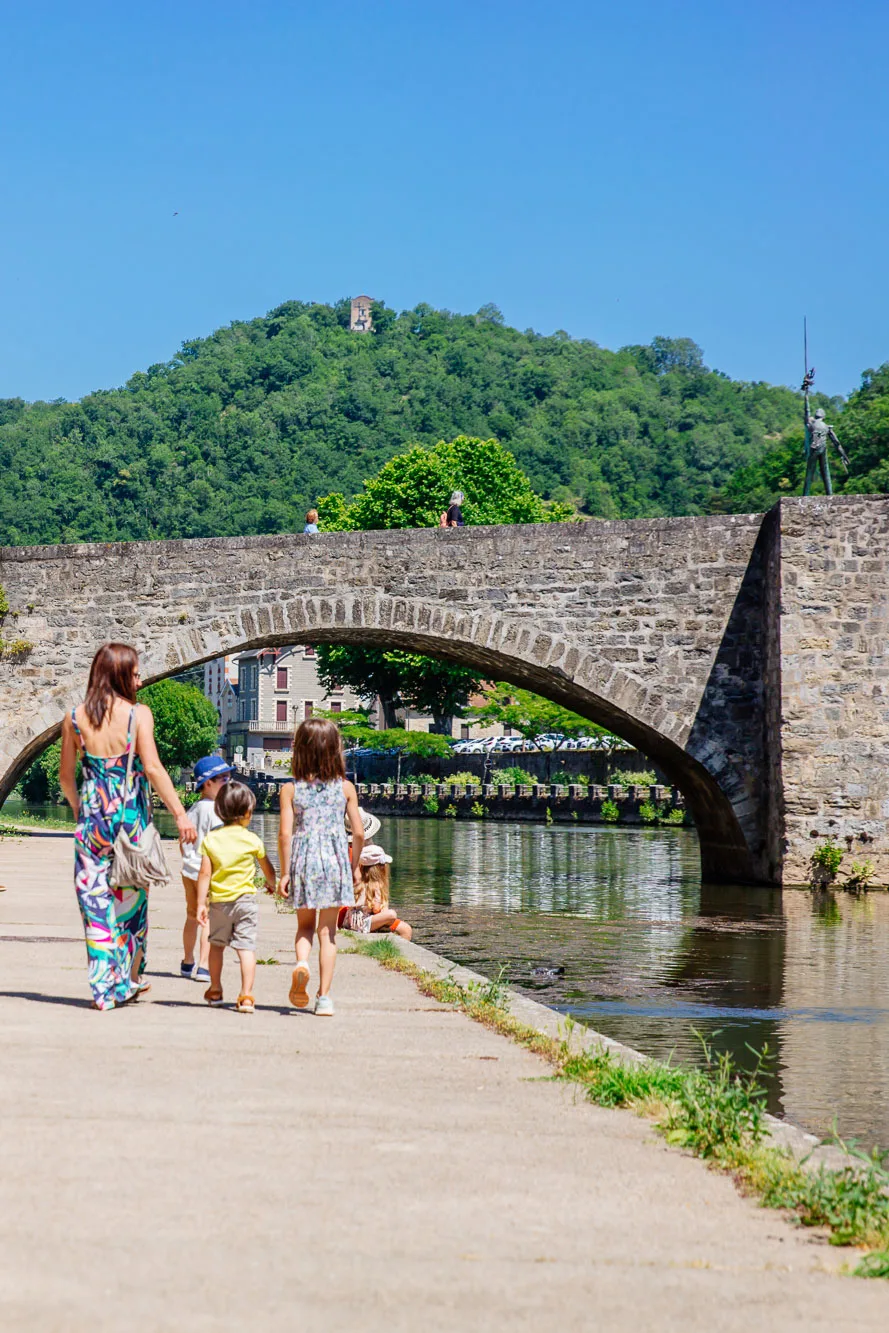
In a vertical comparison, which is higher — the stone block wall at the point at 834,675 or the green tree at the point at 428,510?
the green tree at the point at 428,510

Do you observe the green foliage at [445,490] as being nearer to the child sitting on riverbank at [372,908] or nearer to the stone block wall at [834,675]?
the stone block wall at [834,675]

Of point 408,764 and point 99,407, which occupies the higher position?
point 99,407

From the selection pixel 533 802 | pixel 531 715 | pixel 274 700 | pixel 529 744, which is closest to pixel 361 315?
pixel 274 700

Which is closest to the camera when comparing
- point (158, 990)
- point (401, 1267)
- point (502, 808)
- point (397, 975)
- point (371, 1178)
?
point (401, 1267)

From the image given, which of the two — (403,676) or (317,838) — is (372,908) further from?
(403,676)

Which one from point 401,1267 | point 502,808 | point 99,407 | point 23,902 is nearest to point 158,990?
point 401,1267

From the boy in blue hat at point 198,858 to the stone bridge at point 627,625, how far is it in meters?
8.54

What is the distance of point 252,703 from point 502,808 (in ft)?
129

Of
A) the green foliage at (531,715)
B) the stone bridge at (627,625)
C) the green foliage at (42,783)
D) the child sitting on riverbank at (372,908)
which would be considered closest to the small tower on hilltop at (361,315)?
the green foliage at (42,783)

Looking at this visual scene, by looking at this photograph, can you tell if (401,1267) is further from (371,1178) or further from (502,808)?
(502,808)

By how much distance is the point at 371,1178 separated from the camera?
10.2ft

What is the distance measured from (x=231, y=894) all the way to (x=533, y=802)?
3328 cm

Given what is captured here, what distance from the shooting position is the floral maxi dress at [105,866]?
530 cm

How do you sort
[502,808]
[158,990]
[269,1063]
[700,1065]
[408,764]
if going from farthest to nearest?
1. [408,764]
2. [502,808]
3. [158,990]
4. [700,1065]
5. [269,1063]
